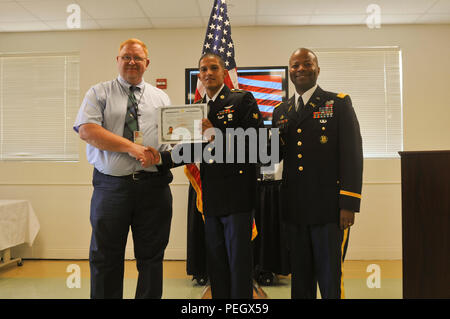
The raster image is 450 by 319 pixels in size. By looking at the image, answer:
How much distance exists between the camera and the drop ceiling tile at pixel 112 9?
338 cm

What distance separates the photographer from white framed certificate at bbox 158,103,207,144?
1.61 metres

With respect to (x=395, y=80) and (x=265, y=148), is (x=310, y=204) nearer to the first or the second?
(x=265, y=148)

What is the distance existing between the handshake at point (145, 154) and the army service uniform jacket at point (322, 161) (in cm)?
68

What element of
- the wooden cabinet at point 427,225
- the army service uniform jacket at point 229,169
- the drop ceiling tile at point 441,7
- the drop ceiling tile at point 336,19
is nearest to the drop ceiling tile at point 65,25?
the drop ceiling tile at point 336,19

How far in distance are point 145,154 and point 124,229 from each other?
0.42 metres

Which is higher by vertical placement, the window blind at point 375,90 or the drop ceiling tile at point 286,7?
the drop ceiling tile at point 286,7

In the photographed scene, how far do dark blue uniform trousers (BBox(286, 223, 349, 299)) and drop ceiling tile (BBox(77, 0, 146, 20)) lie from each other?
3.01 m

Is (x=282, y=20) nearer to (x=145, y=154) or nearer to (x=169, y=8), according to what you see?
(x=169, y=8)

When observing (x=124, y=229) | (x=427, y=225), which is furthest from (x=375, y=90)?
(x=124, y=229)

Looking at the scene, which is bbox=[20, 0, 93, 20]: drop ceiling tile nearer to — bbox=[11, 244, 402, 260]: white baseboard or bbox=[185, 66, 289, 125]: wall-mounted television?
bbox=[185, 66, 289, 125]: wall-mounted television

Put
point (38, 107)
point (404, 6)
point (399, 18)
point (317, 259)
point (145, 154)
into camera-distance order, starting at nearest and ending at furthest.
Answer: point (317, 259)
point (145, 154)
point (404, 6)
point (399, 18)
point (38, 107)

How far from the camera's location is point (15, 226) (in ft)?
11.6

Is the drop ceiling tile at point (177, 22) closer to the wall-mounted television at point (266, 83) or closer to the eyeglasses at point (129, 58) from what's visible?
the wall-mounted television at point (266, 83)

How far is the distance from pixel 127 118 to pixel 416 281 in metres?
1.94
